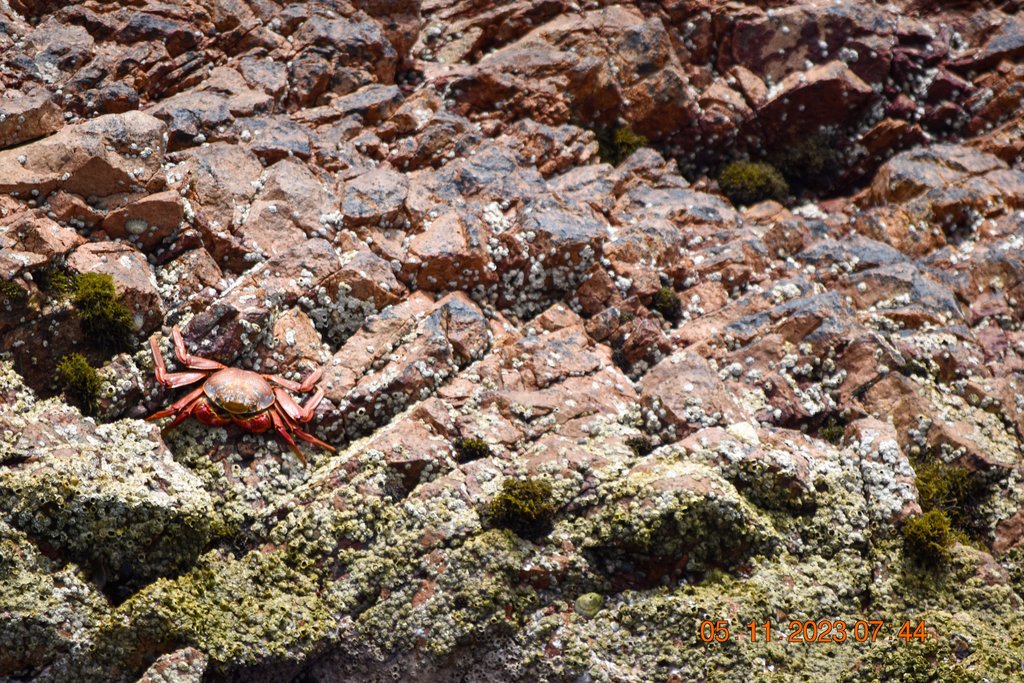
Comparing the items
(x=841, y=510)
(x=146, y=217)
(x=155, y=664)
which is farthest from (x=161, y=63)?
(x=841, y=510)

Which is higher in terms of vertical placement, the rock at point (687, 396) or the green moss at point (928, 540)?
the rock at point (687, 396)

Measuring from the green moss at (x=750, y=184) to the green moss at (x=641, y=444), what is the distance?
297 inches

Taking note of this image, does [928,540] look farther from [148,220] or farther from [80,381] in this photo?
[148,220]

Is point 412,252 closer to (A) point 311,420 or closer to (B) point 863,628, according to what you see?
(A) point 311,420

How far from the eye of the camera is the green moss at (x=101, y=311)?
13.2 m

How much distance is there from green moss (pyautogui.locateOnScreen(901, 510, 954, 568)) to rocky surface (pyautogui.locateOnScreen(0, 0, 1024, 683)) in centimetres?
6

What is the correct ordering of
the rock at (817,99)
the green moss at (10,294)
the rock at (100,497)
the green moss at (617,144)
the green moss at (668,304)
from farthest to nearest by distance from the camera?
1. the rock at (817,99)
2. the green moss at (617,144)
3. the green moss at (668,304)
4. the green moss at (10,294)
5. the rock at (100,497)

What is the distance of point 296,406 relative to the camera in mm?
13500

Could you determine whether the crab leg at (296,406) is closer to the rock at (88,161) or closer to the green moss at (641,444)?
the rock at (88,161)

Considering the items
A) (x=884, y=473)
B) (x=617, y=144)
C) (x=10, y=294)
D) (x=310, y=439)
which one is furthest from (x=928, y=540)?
(x=10, y=294)

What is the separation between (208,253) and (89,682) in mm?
6259
